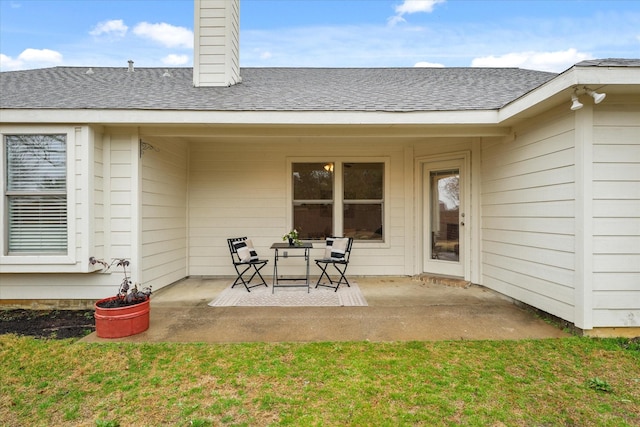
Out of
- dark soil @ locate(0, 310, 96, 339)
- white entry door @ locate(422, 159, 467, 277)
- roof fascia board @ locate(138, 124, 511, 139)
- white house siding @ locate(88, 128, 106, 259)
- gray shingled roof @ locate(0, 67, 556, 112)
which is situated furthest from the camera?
white entry door @ locate(422, 159, 467, 277)

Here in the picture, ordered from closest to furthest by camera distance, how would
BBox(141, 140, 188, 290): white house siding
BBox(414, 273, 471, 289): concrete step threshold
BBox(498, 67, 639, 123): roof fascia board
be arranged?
1. BBox(498, 67, 639, 123): roof fascia board
2. BBox(141, 140, 188, 290): white house siding
3. BBox(414, 273, 471, 289): concrete step threshold

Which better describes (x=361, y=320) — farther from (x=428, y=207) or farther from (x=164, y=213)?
(x=164, y=213)

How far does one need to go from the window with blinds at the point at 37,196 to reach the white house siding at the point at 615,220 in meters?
5.64

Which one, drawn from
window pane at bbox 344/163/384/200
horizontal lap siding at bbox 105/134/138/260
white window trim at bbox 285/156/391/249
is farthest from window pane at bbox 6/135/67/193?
window pane at bbox 344/163/384/200

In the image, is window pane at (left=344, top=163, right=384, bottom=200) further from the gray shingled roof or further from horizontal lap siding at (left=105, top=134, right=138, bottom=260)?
horizontal lap siding at (left=105, top=134, right=138, bottom=260)

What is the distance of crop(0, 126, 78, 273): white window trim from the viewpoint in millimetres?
3549

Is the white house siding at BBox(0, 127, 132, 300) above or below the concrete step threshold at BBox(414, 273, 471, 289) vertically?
above

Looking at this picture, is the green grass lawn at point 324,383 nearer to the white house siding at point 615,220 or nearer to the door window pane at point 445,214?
the white house siding at point 615,220

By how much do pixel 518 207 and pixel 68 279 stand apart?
5658 mm

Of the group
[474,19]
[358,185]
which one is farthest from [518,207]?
[474,19]

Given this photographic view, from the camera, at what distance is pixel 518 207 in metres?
3.78

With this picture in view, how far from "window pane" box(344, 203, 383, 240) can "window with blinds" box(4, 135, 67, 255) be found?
13.0 feet

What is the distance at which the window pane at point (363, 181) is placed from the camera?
17.9 ft

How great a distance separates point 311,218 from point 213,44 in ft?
11.6
